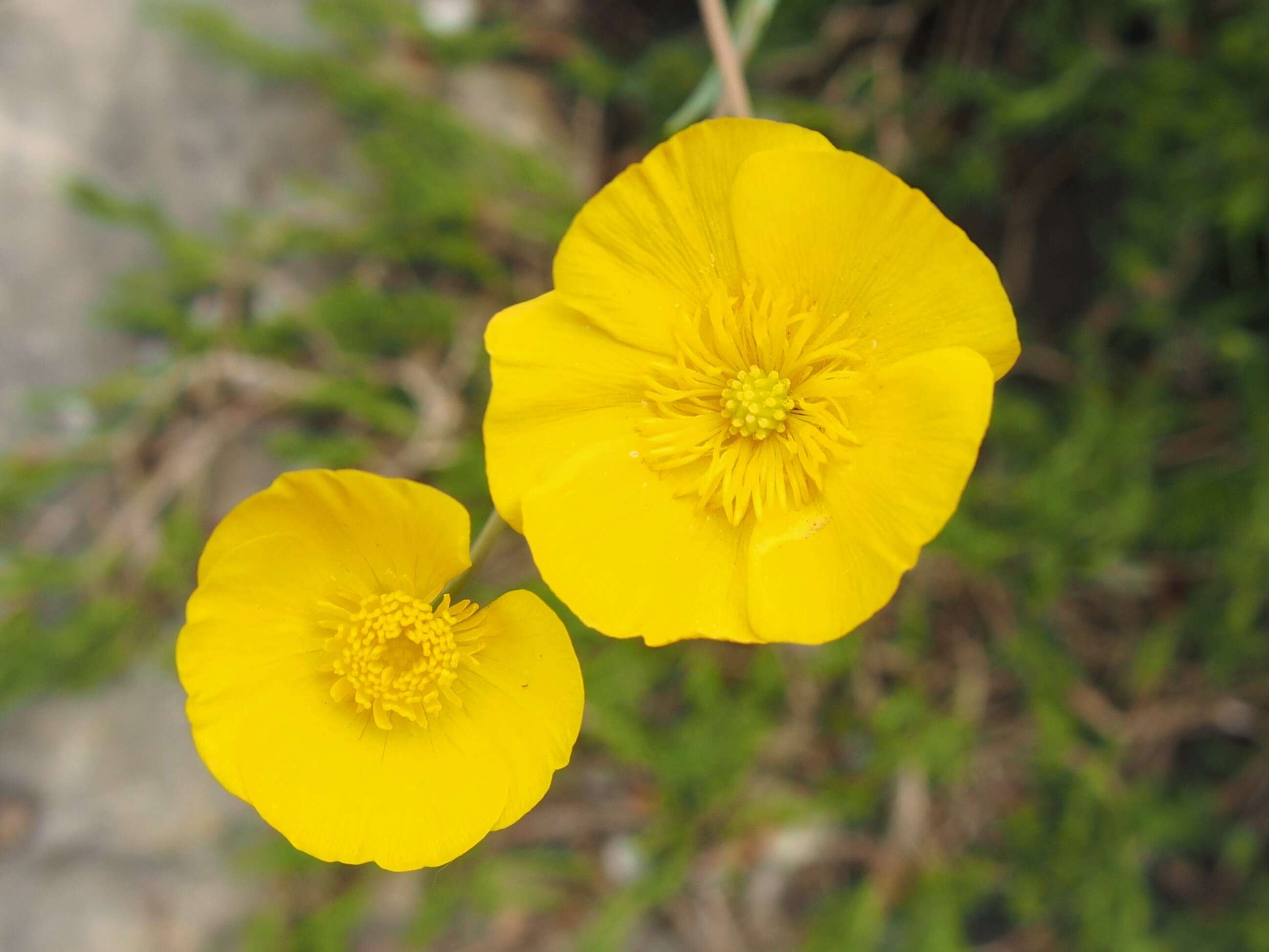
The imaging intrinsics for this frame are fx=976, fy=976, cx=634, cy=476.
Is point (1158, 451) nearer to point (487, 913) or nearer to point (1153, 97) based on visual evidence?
point (1153, 97)

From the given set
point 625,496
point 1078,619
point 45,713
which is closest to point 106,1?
point 45,713

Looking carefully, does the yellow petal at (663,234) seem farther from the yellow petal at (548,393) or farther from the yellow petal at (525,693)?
the yellow petal at (525,693)

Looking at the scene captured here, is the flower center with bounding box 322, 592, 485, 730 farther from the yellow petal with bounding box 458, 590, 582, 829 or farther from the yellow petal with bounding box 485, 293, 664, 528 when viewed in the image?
the yellow petal with bounding box 485, 293, 664, 528

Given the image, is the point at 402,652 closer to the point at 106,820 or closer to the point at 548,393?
the point at 548,393

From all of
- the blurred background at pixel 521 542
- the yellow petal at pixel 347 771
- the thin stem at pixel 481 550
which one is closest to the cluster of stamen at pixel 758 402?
the thin stem at pixel 481 550

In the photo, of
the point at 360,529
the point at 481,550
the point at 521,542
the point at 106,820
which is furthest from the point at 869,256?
the point at 106,820

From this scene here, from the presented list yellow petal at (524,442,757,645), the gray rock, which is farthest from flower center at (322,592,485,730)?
the gray rock
